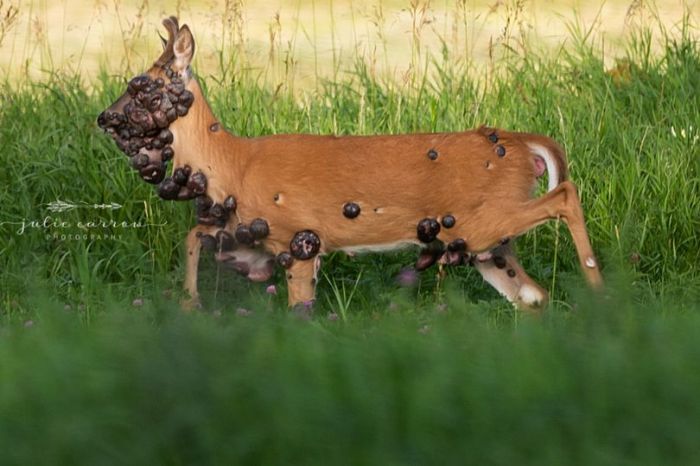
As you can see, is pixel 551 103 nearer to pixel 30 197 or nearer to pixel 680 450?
pixel 30 197

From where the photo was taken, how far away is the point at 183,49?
17.6ft

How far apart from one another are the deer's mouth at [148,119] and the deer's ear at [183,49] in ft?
0.17

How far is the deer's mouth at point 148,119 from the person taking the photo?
212 inches

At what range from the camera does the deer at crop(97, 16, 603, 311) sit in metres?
5.35

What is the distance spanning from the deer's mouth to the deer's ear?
0.05 m

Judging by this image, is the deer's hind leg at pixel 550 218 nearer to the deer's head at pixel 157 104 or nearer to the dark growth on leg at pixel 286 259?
the dark growth on leg at pixel 286 259

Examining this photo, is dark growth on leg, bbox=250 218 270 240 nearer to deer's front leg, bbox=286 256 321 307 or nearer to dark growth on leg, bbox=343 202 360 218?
deer's front leg, bbox=286 256 321 307

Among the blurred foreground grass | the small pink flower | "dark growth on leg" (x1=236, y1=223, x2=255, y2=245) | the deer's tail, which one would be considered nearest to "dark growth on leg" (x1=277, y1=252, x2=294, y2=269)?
"dark growth on leg" (x1=236, y1=223, x2=255, y2=245)

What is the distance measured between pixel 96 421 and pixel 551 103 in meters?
4.89

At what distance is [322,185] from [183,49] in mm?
715

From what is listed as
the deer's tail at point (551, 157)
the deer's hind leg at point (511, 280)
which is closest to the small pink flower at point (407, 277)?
the deer's hind leg at point (511, 280)

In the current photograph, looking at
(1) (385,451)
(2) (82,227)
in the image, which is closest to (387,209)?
(2) (82,227)

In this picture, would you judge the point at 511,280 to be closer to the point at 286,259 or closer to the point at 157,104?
the point at 286,259

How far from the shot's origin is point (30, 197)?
697 cm
